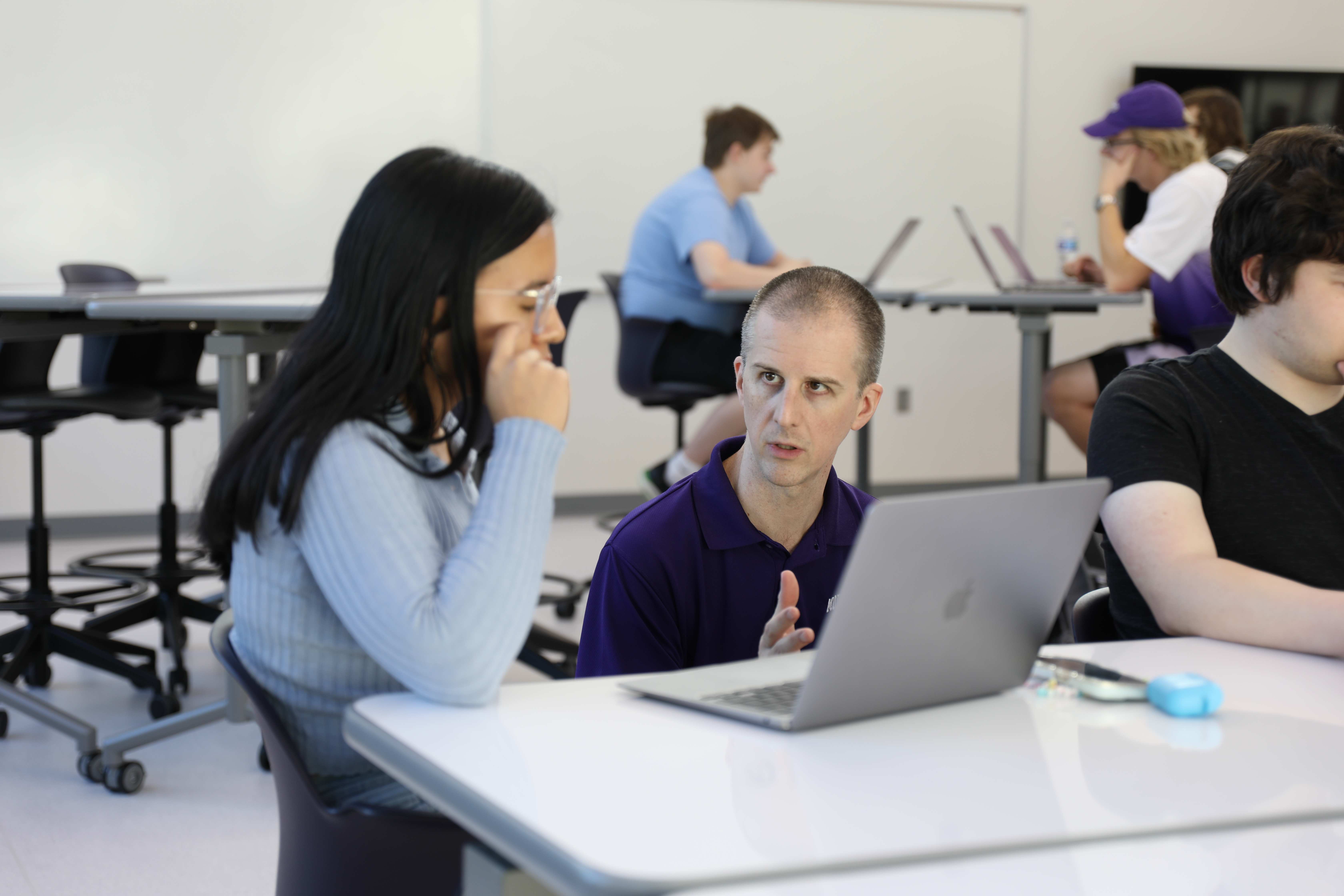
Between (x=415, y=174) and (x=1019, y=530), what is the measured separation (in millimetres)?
622

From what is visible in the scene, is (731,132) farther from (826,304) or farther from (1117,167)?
(826,304)

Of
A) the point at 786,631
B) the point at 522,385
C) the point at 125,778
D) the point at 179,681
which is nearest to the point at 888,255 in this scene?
the point at 179,681

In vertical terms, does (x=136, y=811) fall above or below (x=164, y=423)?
below

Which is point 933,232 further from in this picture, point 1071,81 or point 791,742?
point 791,742

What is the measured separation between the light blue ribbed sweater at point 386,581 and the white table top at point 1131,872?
0.38 meters

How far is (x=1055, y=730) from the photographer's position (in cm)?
98

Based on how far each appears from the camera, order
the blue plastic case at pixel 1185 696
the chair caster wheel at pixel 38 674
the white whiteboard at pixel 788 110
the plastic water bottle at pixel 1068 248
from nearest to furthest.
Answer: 1. the blue plastic case at pixel 1185 696
2. the chair caster wheel at pixel 38 674
3. the plastic water bottle at pixel 1068 248
4. the white whiteboard at pixel 788 110

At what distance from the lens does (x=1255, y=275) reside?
1502mm

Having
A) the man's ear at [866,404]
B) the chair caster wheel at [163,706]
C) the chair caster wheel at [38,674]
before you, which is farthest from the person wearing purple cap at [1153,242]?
the chair caster wheel at [38,674]

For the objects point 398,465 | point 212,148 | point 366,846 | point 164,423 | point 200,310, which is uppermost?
point 212,148

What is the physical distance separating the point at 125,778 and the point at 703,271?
2.13 meters

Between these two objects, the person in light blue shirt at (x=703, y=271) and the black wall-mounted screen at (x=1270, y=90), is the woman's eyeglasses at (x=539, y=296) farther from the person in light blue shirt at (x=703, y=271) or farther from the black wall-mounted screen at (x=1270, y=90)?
the black wall-mounted screen at (x=1270, y=90)

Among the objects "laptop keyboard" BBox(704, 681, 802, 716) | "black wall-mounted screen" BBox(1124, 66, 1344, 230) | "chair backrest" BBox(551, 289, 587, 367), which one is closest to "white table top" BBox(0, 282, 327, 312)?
"chair backrest" BBox(551, 289, 587, 367)

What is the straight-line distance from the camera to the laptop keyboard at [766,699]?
0.97 metres
